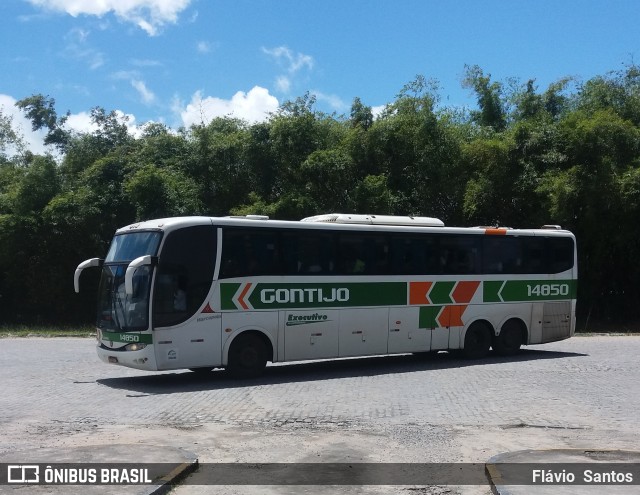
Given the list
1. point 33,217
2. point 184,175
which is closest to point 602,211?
point 184,175

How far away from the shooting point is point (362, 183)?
1067 inches

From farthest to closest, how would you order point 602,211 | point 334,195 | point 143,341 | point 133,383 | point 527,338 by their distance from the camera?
point 334,195, point 602,211, point 527,338, point 133,383, point 143,341

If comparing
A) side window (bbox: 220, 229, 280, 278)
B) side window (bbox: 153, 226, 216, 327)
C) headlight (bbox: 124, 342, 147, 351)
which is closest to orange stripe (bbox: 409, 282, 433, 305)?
side window (bbox: 220, 229, 280, 278)

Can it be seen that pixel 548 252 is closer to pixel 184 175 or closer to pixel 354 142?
pixel 354 142

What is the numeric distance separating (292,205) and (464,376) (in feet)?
40.7

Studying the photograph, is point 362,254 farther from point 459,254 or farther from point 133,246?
point 133,246

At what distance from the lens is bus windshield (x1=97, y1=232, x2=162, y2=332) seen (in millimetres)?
14289

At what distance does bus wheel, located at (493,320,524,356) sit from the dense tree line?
24.8ft

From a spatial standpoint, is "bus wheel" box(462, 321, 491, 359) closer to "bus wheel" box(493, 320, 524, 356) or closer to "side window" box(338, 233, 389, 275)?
"bus wheel" box(493, 320, 524, 356)

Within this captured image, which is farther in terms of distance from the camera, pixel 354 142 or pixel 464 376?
pixel 354 142

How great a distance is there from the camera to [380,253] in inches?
679

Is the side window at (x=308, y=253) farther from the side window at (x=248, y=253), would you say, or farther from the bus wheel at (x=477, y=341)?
the bus wheel at (x=477, y=341)

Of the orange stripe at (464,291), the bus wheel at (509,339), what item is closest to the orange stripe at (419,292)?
the orange stripe at (464,291)

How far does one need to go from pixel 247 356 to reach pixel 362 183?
1280 cm
